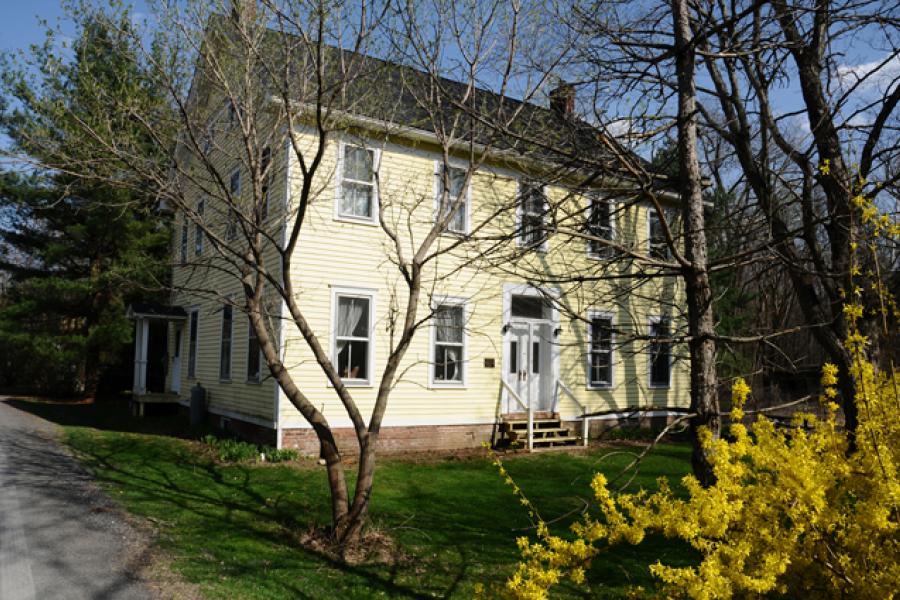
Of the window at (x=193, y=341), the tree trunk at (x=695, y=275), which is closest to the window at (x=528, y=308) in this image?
the window at (x=193, y=341)

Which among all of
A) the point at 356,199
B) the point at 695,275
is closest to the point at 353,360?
the point at 356,199

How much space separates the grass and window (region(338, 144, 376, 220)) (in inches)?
196

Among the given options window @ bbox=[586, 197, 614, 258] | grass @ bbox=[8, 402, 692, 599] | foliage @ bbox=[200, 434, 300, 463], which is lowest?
grass @ bbox=[8, 402, 692, 599]

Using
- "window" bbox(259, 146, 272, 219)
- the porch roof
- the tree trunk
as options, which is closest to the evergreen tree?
the porch roof

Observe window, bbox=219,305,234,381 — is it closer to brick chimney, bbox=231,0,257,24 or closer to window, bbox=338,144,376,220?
window, bbox=338,144,376,220

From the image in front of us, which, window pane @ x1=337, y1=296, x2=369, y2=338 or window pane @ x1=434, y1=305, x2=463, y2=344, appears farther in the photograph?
window pane @ x1=434, y1=305, x2=463, y2=344

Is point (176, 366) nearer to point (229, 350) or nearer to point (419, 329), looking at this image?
point (229, 350)

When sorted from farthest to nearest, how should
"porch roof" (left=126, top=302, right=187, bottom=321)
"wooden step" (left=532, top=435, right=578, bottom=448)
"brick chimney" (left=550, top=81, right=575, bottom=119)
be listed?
"porch roof" (left=126, top=302, right=187, bottom=321) < "wooden step" (left=532, top=435, right=578, bottom=448) < "brick chimney" (left=550, top=81, right=575, bottom=119)

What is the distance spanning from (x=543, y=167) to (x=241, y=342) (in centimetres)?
917

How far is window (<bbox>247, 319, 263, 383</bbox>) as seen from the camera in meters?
14.0

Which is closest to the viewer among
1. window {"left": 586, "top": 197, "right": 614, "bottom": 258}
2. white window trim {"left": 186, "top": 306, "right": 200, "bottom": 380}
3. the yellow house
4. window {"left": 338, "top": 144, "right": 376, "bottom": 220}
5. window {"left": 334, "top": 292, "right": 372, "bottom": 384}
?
window {"left": 586, "top": 197, "right": 614, "bottom": 258}

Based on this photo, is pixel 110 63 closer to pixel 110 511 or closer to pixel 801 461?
pixel 110 511

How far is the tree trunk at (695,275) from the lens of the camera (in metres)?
4.46

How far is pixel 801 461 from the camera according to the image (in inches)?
133
